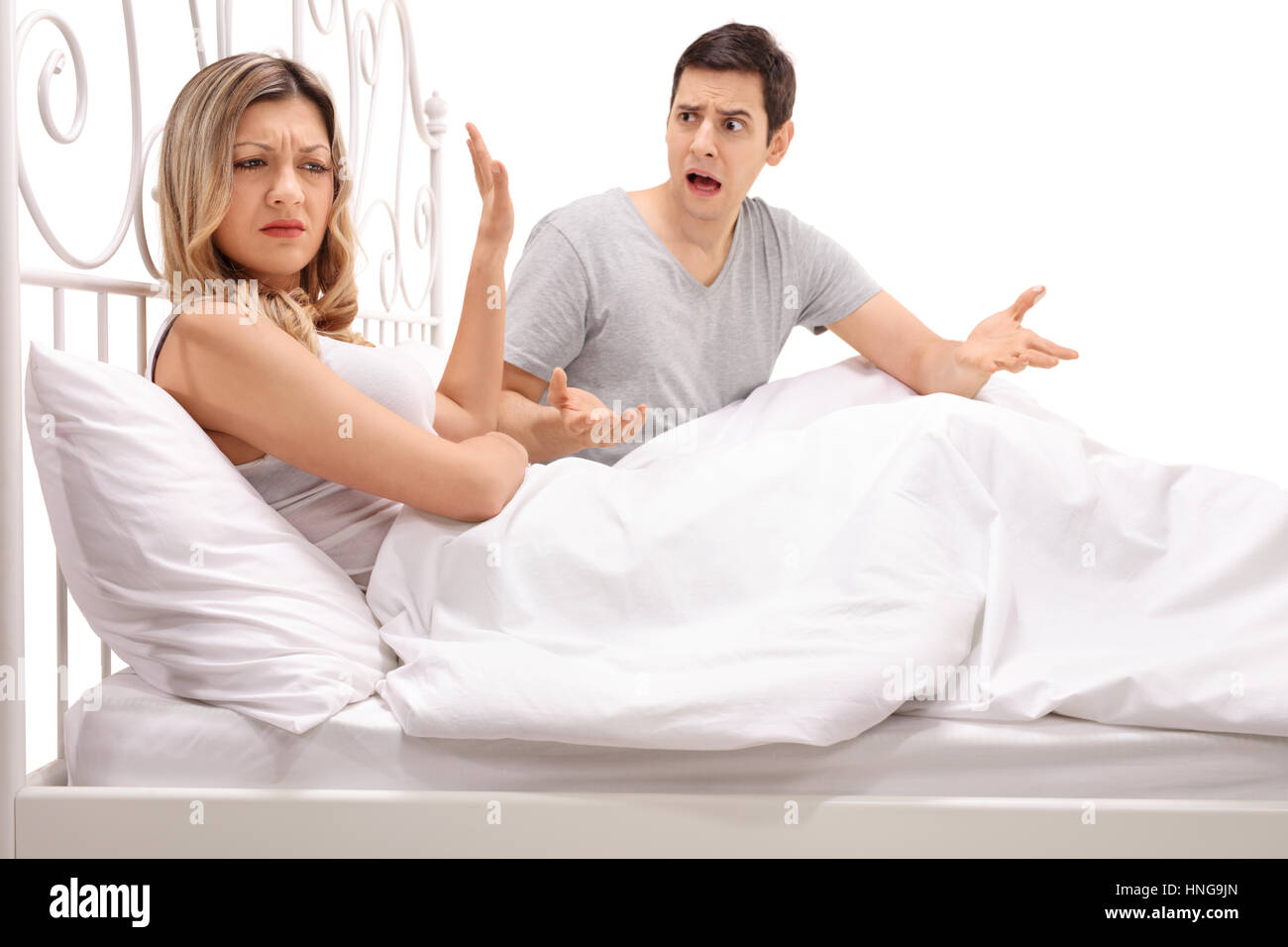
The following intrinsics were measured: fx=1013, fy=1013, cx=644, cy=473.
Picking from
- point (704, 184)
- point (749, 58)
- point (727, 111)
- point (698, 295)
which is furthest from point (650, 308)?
point (749, 58)

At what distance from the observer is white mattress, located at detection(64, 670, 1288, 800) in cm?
103

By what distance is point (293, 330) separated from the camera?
1254 millimetres

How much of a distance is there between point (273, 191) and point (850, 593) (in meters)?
0.86

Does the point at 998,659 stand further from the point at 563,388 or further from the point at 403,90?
the point at 403,90

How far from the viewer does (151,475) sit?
107cm

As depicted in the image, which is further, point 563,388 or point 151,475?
point 563,388

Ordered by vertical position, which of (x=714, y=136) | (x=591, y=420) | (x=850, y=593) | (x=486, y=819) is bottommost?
(x=486, y=819)

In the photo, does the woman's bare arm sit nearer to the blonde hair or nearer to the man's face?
the blonde hair

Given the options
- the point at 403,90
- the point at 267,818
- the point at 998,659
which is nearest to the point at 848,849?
the point at 998,659

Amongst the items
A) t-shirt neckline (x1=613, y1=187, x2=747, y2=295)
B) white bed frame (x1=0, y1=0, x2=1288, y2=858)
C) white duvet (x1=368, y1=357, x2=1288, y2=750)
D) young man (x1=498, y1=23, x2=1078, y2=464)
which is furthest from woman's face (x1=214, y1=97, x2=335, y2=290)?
t-shirt neckline (x1=613, y1=187, x2=747, y2=295)

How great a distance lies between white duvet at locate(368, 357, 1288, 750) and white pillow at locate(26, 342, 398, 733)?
0.36 feet

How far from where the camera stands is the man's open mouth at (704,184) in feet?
6.14

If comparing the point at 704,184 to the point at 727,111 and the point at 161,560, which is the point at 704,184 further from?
the point at 161,560
